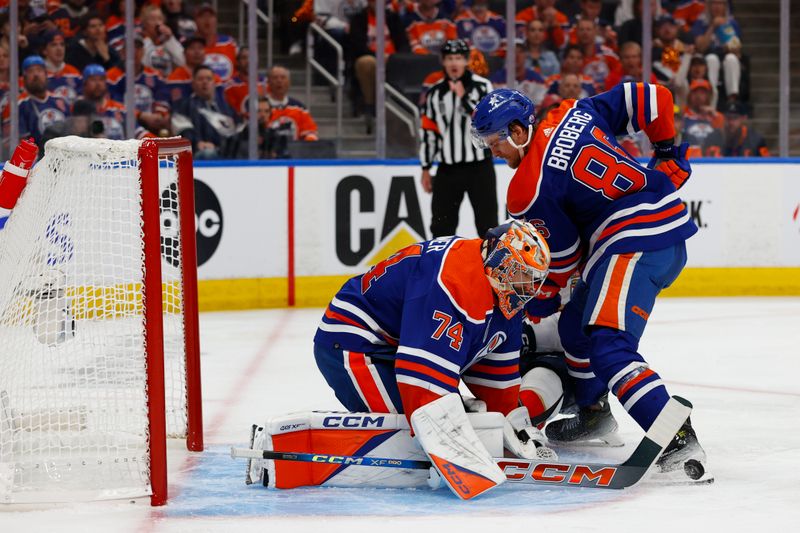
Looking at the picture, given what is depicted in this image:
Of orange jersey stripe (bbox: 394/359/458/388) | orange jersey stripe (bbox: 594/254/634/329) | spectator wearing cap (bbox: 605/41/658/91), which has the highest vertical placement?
spectator wearing cap (bbox: 605/41/658/91)

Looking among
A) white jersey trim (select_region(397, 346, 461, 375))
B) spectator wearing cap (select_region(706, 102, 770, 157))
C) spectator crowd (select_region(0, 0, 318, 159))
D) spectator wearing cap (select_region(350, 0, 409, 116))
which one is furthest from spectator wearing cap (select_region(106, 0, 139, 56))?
white jersey trim (select_region(397, 346, 461, 375))

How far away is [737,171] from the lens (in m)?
7.62

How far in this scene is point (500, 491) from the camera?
3287 millimetres

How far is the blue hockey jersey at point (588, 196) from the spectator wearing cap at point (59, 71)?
3.76 m

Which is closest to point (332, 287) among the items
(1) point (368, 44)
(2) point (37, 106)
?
(1) point (368, 44)

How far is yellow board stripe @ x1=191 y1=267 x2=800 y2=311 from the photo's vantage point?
23.2 feet

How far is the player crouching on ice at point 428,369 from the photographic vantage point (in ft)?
10.2

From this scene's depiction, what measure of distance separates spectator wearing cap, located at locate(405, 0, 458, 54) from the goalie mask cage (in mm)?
3681

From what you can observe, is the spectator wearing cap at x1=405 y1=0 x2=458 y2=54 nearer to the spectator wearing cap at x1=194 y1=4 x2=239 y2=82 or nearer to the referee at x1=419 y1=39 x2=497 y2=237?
the referee at x1=419 y1=39 x2=497 y2=237

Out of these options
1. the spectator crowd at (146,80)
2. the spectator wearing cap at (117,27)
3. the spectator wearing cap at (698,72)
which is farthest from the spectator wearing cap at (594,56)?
the spectator wearing cap at (117,27)

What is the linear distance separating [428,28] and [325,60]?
63 centimetres

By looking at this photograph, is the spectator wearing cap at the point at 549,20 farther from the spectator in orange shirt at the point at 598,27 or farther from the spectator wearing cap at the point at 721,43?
the spectator wearing cap at the point at 721,43

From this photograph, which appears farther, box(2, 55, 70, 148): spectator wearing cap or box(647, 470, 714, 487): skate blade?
box(2, 55, 70, 148): spectator wearing cap

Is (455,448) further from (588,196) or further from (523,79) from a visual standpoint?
(523,79)
